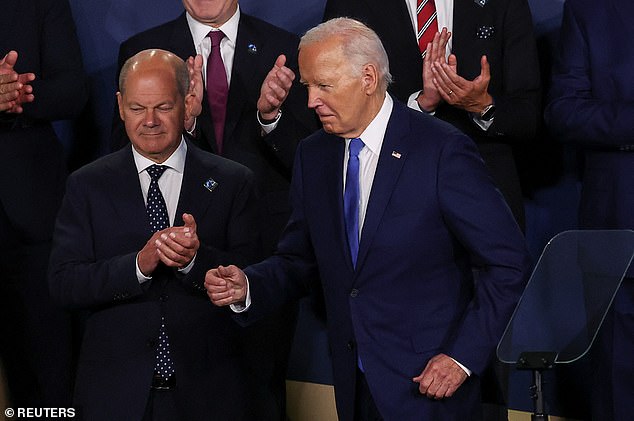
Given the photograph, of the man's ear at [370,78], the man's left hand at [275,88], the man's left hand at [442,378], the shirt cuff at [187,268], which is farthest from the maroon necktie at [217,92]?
the man's left hand at [442,378]

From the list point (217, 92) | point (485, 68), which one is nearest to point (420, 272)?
point (485, 68)

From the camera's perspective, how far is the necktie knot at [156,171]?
354 centimetres

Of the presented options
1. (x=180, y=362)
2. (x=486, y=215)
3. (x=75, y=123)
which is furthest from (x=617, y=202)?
(x=75, y=123)

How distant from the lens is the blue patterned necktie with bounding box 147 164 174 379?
339cm

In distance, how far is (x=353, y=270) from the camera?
3.10 m

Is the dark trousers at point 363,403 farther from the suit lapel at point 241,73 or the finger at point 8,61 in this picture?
the finger at point 8,61

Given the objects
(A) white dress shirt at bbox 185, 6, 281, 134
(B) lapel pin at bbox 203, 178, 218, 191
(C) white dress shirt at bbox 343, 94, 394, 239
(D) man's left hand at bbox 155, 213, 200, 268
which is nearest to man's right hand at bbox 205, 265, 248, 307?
(D) man's left hand at bbox 155, 213, 200, 268

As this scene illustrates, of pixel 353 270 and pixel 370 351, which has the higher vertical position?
pixel 353 270

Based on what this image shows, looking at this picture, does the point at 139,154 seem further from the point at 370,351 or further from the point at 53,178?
the point at 53,178

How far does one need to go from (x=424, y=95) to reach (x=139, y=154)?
94 cm

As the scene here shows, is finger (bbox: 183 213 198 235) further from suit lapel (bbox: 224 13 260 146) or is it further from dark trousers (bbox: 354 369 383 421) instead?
suit lapel (bbox: 224 13 260 146)

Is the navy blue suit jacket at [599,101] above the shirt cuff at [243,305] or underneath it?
above

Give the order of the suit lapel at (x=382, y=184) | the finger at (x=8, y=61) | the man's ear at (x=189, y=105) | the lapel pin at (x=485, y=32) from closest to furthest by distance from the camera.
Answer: the suit lapel at (x=382, y=184), the man's ear at (x=189, y=105), the lapel pin at (x=485, y=32), the finger at (x=8, y=61)

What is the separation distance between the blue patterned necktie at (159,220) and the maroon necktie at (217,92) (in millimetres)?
764
